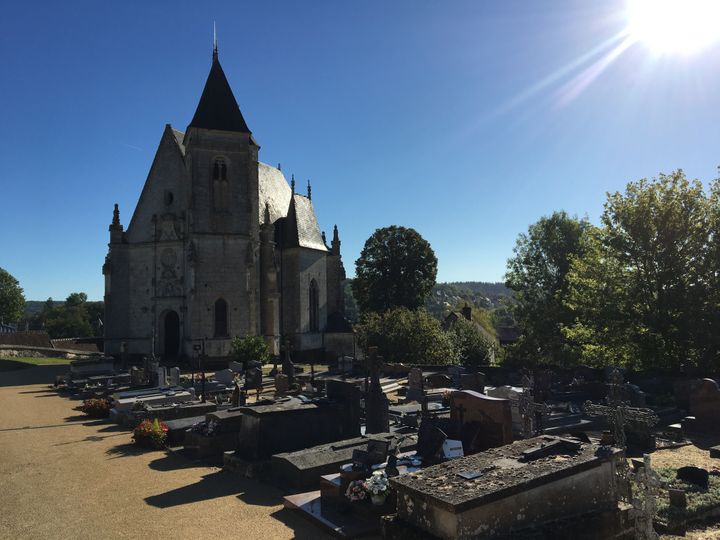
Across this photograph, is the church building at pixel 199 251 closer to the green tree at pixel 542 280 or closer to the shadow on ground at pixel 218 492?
the green tree at pixel 542 280

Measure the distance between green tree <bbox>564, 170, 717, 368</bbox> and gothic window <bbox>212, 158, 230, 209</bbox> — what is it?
21216mm

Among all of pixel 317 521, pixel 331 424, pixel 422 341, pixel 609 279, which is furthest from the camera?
pixel 422 341

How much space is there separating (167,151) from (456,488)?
32.7 meters

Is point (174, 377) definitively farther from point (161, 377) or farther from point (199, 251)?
point (199, 251)

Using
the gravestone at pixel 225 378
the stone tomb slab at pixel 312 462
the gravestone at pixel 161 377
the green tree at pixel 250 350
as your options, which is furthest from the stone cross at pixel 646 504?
the green tree at pixel 250 350

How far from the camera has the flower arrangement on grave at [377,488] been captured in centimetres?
696

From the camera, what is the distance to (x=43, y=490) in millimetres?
8711

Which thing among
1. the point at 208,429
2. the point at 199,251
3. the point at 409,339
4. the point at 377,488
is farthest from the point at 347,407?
the point at 199,251

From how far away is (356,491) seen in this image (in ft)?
23.5

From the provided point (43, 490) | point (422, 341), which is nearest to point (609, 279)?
point (422, 341)

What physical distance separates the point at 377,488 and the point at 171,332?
28.5 metres

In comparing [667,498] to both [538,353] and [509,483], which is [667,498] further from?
[538,353]

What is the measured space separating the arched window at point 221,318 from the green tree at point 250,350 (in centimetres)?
266

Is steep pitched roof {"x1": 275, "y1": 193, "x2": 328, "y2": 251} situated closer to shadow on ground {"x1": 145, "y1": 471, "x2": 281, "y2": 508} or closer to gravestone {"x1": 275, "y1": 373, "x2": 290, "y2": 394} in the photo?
gravestone {"x1": 275, "y1": 373, "x2": 290, "y2": 394}
